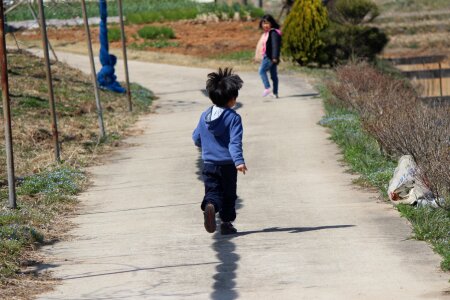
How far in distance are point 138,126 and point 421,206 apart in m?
9.52

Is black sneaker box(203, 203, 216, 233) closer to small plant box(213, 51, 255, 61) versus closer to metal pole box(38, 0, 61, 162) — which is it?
metal pole box(38, 0, 61, 162)

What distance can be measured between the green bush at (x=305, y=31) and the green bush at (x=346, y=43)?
8.9 inches

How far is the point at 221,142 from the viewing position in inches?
367

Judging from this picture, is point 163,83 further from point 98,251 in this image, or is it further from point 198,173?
point 98,251

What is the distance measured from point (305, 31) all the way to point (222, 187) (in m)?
20.7

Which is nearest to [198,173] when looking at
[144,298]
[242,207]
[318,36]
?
[242,207]

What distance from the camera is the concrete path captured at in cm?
736

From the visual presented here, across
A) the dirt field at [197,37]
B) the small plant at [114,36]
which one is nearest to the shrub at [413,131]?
the dirt field at [197,37]

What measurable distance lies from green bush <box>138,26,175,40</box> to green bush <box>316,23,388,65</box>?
27.5ft

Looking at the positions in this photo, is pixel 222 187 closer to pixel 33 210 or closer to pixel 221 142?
pixel 221 142

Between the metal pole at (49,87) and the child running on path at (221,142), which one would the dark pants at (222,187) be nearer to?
the child running on path at (221,142)

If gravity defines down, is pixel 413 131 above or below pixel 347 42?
above

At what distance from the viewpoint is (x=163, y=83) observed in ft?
84.9

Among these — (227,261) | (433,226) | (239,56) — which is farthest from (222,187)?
(239,56)
